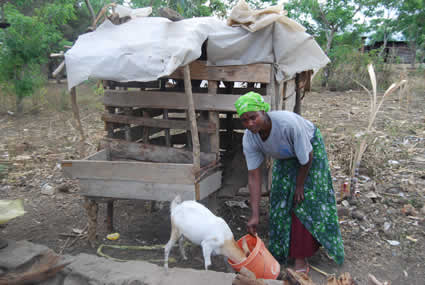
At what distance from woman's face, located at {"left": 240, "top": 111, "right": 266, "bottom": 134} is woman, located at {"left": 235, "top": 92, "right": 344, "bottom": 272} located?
65 mm

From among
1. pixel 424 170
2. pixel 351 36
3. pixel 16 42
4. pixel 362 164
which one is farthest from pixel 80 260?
pixel 351 36

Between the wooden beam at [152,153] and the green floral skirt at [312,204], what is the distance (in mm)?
729

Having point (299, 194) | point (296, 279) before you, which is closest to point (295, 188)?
point (299, 194)

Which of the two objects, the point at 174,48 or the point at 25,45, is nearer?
the point at 174,48

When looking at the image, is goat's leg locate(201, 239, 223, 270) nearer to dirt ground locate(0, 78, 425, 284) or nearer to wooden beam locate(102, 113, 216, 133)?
dirt ground locate(0, 78, 425, 284)

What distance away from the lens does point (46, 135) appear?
7566 mm

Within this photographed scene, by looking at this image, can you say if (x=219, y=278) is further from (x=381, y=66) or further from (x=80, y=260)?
(x=381, y=66)

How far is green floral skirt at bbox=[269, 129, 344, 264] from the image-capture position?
2.98 metres

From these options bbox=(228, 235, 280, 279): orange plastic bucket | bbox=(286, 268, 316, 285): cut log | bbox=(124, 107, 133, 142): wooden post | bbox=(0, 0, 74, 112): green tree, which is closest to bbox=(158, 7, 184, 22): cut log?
bbox=(124, 107, 133, 142): wooden post

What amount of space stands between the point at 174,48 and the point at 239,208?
2612 millimetres

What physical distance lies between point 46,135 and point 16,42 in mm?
2644

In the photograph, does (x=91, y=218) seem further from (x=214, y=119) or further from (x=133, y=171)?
(x=214, y=119)

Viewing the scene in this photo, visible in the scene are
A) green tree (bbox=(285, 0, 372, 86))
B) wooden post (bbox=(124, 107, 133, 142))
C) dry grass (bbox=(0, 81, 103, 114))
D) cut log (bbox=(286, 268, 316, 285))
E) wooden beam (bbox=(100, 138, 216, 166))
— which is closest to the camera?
cut log (bbox=(286, 268, 316, 285))

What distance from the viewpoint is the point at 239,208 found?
4.56 m
